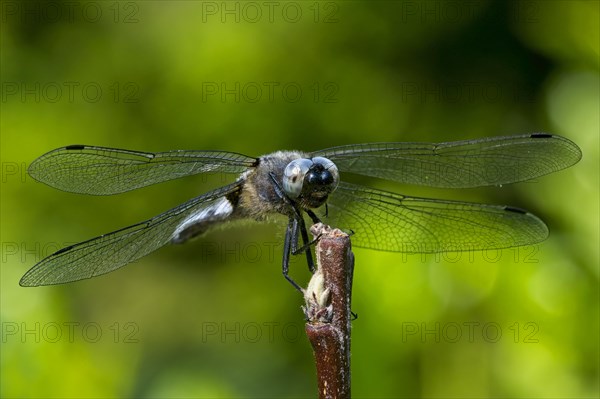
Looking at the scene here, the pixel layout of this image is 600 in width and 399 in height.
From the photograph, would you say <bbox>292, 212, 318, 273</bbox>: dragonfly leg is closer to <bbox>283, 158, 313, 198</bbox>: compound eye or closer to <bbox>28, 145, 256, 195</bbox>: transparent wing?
<bbox>283, 158, 313, 198</bbox>: compound eye

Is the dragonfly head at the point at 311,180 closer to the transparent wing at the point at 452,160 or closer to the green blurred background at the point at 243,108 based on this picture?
the transparent wing at the point at 452,160

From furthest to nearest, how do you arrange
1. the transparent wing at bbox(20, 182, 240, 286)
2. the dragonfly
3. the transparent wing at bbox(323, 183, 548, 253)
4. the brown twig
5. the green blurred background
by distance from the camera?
the green blurred background, the transparent wing at bbox(323, 183, 548, 253), the dragonfly, the transparent wing at bbox(20, 182, 240, 286), the brown twig

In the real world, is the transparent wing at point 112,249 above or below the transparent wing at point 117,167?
below

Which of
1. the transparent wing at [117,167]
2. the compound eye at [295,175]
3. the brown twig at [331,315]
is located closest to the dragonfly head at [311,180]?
the compound eye at [295,175]

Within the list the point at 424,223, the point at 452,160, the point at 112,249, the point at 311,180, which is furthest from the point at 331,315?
the point at 452,160

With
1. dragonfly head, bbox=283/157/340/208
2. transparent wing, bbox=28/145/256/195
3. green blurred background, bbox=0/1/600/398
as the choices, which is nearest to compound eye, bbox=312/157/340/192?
dragonfly head, bbox=283/157/340/208

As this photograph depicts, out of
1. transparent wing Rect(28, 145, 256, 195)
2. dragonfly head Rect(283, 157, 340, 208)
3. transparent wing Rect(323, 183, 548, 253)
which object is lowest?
transparent wing Rect(323, 183, 548, 253)

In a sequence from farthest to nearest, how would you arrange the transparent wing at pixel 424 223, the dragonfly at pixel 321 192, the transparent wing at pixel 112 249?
1. the transparent wing at pixel 424 223
2. the dragonfly at pixel 321 192
3. the transparent wing at pixel 112 249

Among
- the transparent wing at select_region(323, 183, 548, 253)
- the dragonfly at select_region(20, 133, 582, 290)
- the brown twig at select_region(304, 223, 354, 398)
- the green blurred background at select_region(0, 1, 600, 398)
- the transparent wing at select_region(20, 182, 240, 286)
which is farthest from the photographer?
the green blurred background at select_region(0, 1, 600, 398)
